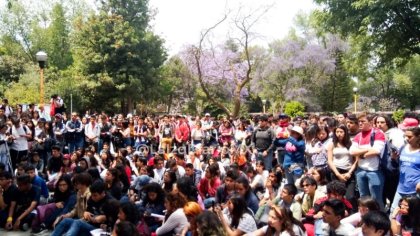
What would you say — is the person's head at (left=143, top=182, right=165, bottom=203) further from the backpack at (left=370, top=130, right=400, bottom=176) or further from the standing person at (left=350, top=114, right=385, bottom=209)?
the backpack at (left=370, top=130, right=400, bottom=176)

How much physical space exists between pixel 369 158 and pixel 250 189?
1678 mm

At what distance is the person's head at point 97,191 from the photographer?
6.73 m

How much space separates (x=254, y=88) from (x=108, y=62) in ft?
47.8

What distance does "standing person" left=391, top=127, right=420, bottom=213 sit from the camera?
5.57m

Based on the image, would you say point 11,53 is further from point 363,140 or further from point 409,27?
point 363,140

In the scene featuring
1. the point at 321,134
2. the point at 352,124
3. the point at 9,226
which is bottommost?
the point at 9,226

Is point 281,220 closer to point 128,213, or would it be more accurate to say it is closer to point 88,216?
point 128,213

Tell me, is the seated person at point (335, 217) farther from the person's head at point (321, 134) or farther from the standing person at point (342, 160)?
the person's head at point (321, 134)

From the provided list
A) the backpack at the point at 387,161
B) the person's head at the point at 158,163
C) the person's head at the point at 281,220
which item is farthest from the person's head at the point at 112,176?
the backpack at the point at 387,161

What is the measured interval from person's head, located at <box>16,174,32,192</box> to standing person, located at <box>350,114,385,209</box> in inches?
200

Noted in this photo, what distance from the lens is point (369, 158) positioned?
6.25m

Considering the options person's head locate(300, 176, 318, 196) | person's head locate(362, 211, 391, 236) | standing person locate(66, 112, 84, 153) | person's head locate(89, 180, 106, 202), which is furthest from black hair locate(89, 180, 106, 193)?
standing person locate(66, 112, 84, 153)

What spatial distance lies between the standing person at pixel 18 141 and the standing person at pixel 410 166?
8.65m

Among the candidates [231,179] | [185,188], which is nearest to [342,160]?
[231,179]
